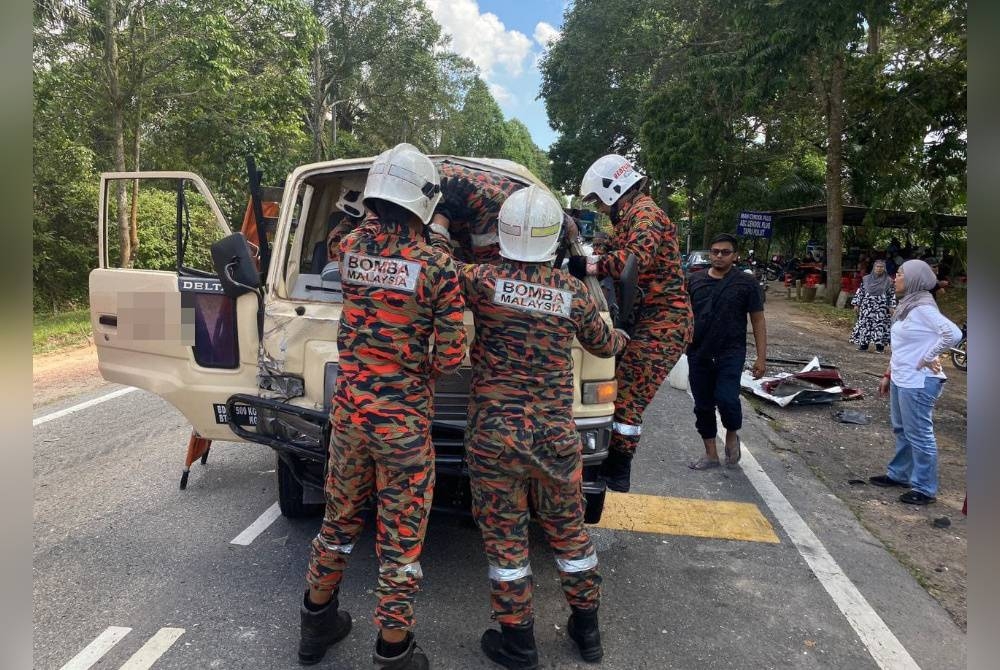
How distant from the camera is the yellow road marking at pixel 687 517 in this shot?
13.5ft

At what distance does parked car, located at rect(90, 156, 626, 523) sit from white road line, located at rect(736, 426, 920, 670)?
133cm

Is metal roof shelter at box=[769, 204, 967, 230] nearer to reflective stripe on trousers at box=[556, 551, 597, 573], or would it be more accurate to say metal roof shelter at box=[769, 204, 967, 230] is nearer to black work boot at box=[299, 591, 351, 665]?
reflective stripe on trousers at box=[556, 551, 597, 573]

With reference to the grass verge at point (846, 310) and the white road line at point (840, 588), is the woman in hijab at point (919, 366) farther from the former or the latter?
the grass verge at point (846, 310)

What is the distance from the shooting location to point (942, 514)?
4.55 meters

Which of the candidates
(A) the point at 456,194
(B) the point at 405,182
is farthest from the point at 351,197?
(B) the point at 405,182

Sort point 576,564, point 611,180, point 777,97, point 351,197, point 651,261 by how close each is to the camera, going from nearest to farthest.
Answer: point 576,564 < point 651,261 < point 611,180 < point 351,197 < point 777,97

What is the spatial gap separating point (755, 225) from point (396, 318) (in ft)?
60.3

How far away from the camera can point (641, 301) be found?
13.2 ft

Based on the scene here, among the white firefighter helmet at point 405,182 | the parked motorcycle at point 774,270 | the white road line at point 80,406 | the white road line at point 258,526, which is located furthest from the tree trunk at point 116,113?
the parked motorcycle at point 774,270

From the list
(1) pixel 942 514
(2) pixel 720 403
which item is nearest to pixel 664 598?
(2) pixel 720 403

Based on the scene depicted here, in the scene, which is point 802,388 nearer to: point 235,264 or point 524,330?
point 524,330

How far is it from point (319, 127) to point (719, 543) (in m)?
26.7

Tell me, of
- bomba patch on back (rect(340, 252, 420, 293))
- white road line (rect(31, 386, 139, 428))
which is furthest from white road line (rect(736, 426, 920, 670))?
white road line (rect(31, 386, 139, 428))
